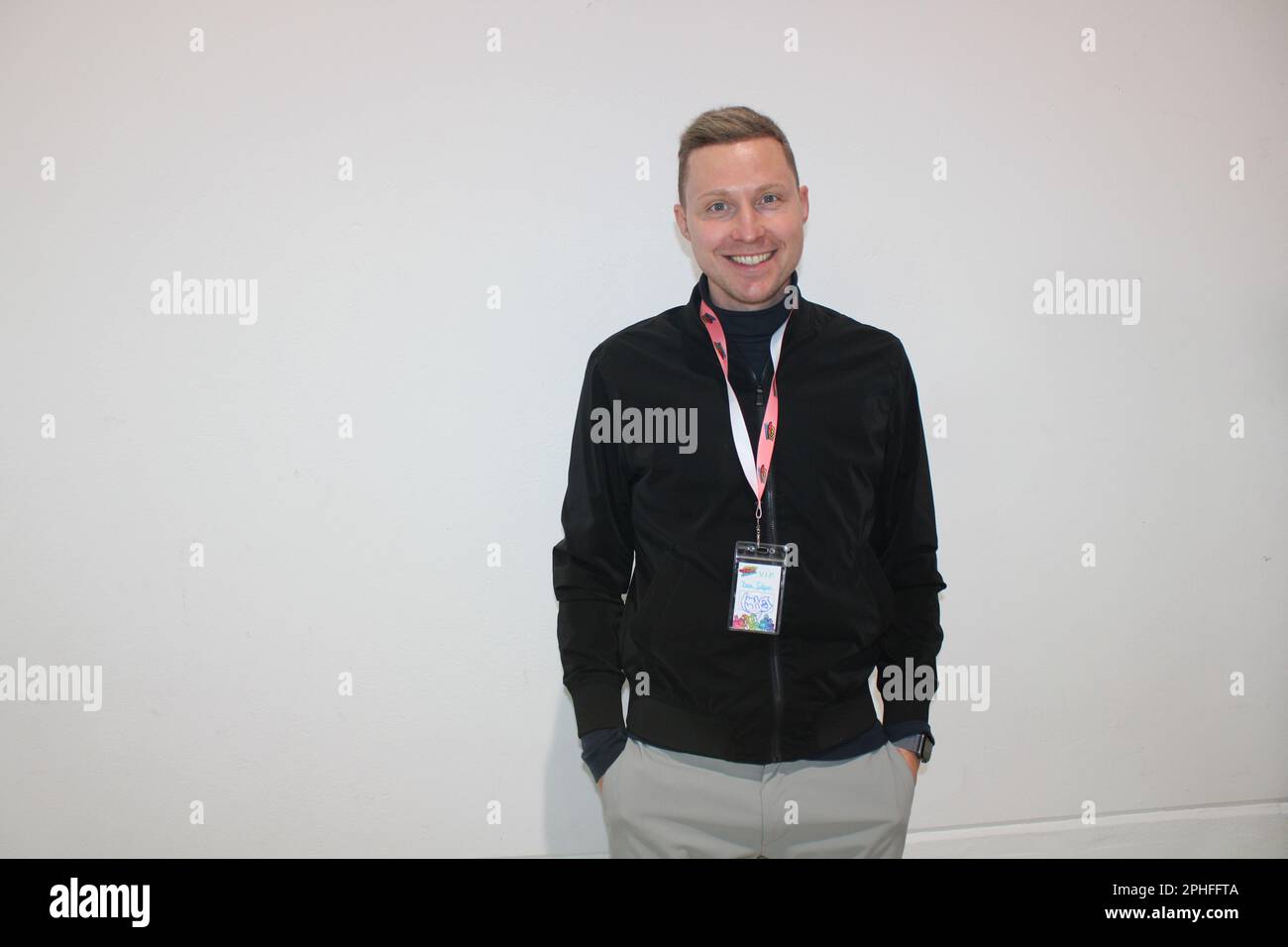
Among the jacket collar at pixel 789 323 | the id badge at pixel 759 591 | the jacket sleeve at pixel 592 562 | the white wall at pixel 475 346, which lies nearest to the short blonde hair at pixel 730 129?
the jacket collar at pixel 789 323

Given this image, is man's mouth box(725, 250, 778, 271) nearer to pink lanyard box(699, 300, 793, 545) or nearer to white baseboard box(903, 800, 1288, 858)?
pink lanyard box(699, 300, 793, 545)

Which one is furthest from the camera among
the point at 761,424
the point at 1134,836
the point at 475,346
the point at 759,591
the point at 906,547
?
the point at 1134,836

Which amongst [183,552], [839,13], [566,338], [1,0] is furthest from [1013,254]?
[1,0]

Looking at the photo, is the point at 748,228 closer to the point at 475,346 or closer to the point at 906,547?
the point at 906,547

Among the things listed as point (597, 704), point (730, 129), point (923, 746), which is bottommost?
point (923, 746)

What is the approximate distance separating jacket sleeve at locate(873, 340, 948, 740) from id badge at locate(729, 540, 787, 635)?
0.32 m

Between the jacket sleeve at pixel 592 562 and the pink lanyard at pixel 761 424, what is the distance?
24 cm

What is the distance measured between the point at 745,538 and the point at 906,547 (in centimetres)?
38

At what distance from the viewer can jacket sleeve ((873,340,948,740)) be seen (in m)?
1.78

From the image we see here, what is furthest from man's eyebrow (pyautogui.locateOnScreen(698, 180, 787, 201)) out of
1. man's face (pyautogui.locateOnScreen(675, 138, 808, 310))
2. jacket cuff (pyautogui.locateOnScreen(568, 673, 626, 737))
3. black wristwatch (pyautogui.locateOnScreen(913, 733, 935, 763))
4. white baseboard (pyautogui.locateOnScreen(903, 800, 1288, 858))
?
white baseboard (pyautogui.locateOnScreen(903, 800, 1288, 858))

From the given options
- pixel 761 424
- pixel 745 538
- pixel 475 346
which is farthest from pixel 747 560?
pixel 475 346

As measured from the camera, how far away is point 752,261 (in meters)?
1.68
